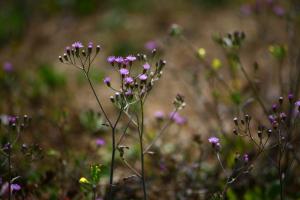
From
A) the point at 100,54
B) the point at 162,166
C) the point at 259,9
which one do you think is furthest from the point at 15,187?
the point at 100,54

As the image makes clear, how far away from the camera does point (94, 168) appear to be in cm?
310

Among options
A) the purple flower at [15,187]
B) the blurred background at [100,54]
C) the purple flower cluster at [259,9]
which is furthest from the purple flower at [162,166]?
the purple flower cluster at [259,9]

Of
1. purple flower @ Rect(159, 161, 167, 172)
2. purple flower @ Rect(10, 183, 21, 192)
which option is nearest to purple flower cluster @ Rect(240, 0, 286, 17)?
purple flower @ Rect(159, 161, 167, 172)

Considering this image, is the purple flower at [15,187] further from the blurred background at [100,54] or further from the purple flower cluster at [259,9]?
the purple flower cluster at [259,9]

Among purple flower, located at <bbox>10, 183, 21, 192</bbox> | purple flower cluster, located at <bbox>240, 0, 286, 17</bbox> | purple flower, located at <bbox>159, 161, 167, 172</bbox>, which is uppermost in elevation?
purple flower cluster, located at <bbox>240, 0, 286, 17</bbox>

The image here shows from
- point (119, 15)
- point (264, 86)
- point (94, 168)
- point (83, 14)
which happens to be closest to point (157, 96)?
point (264, 86)

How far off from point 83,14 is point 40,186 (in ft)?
14.2

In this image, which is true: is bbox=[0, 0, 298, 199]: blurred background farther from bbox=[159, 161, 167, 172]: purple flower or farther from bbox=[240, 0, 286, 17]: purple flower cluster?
bbox=[159, 161, 167, 172]: purple flower

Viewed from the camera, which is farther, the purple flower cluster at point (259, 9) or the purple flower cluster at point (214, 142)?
the purple flower cluster at point (259, 9)

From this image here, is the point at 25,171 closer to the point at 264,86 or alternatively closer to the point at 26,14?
the point at 264,86

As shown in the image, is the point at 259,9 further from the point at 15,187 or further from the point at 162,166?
the point at 15,187

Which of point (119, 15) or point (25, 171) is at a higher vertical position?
point (119, 15)

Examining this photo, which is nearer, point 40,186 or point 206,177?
point 40,186

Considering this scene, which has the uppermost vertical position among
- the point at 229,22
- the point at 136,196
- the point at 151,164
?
the point at 229,22
